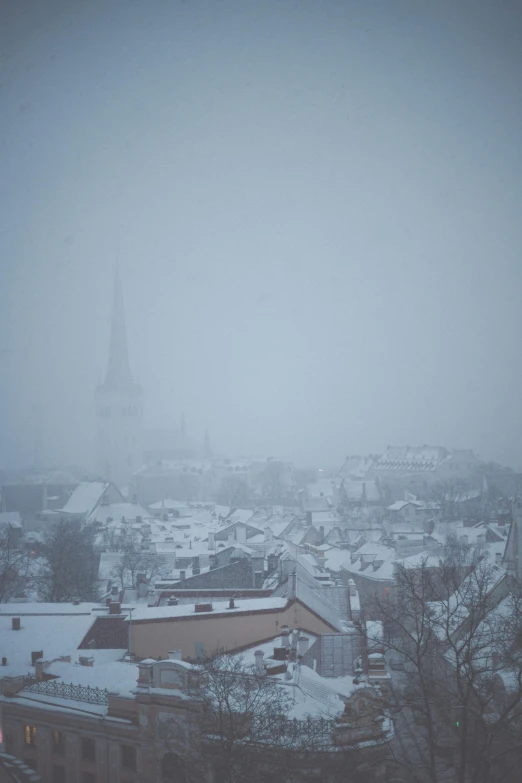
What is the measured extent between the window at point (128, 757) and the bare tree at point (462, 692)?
455 centimetres

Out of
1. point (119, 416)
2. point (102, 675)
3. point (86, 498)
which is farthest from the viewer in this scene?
point (119, 416)

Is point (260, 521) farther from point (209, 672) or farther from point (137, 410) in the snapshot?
point (137, 410)

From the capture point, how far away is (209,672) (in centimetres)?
1395

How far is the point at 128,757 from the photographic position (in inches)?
560

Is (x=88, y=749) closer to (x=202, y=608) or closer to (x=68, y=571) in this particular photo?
(x=202, y=608)

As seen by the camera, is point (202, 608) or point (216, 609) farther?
point (216, 609)

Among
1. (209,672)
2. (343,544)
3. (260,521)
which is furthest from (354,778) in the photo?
(260,521)

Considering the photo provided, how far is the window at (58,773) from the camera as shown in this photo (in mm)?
14922

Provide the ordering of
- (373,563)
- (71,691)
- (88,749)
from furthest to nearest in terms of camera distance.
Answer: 1. (373,563)
2. (71,691)
3. (88,749)

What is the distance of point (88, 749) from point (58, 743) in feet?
2.42

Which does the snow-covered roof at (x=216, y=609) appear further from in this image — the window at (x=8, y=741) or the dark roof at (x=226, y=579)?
Result: the dark roof at (x=226, y=579)

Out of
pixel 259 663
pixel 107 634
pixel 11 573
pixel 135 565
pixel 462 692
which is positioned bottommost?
pixel 135 565

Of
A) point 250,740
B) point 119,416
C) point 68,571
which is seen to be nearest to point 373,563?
point 68,571

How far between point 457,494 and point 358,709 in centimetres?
8100
